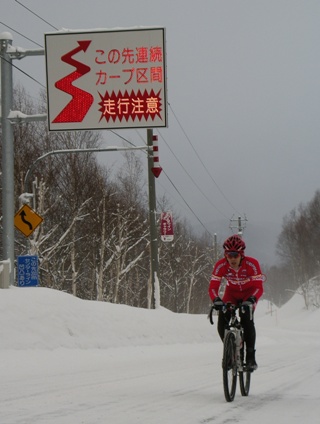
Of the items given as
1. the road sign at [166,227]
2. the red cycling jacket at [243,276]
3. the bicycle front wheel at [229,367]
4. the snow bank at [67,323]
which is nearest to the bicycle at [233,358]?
the bicycle front wheel at [229,367]

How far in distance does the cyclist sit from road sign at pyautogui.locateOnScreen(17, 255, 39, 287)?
1092 cm

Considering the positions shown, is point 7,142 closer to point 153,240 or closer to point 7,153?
point 7,153

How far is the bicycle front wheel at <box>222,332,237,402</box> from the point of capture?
8.02m

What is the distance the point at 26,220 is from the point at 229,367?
38.1ft

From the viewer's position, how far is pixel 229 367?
27.2 feet

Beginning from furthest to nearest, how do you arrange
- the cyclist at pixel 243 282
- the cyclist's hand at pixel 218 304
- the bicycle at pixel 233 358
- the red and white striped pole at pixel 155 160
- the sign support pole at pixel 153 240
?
the sign support pole at pixel 153 240 → the red and white striped pole at pixel 155 160 → the cyclist at pixel 243 282 → the cyclist's hand at pixel 218 304 → the bicycle at pixel 233 358

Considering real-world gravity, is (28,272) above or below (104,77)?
below

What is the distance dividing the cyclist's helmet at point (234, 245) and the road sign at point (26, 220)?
10893mm

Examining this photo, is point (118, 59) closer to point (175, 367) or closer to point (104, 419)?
point (175, 367)

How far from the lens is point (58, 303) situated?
16156 millimetres

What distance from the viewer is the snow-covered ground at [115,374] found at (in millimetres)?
6996

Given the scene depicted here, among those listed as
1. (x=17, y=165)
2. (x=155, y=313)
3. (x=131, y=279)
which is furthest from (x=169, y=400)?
(x=131, y=279)

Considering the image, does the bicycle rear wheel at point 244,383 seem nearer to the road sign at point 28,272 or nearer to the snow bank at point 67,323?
the snow bank at point 67,323

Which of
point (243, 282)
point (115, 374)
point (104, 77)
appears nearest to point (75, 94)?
point (104, 77)
